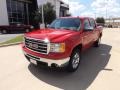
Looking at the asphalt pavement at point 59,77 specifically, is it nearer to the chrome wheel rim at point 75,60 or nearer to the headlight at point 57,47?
the chrome wheel rim at point 75,60

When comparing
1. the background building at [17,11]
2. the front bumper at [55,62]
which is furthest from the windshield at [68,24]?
the background building at [17,11]

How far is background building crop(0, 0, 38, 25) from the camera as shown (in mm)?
27656

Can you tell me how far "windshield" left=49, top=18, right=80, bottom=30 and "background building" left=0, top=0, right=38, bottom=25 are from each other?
22664 millimetres

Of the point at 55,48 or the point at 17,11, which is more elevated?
the point at 17,11

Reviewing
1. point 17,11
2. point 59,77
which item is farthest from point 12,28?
point 59,77

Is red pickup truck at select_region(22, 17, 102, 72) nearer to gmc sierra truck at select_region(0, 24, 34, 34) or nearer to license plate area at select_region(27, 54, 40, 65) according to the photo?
license plate area at select_region(27, 54, 40, 65)

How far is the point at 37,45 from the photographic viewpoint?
16.4ft

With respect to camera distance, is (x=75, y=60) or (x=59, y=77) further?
(x=75, y=60)

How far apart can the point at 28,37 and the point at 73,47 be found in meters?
1.53

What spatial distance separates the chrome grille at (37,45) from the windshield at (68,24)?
63.4 inches

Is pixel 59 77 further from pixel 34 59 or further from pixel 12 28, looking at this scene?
pixel 12 28

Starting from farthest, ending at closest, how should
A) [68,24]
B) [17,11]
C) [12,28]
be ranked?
1. [17,11]
2. [12,28]
3. [68,24]

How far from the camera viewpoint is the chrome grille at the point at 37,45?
4.78 meters

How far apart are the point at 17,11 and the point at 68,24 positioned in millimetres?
27811
